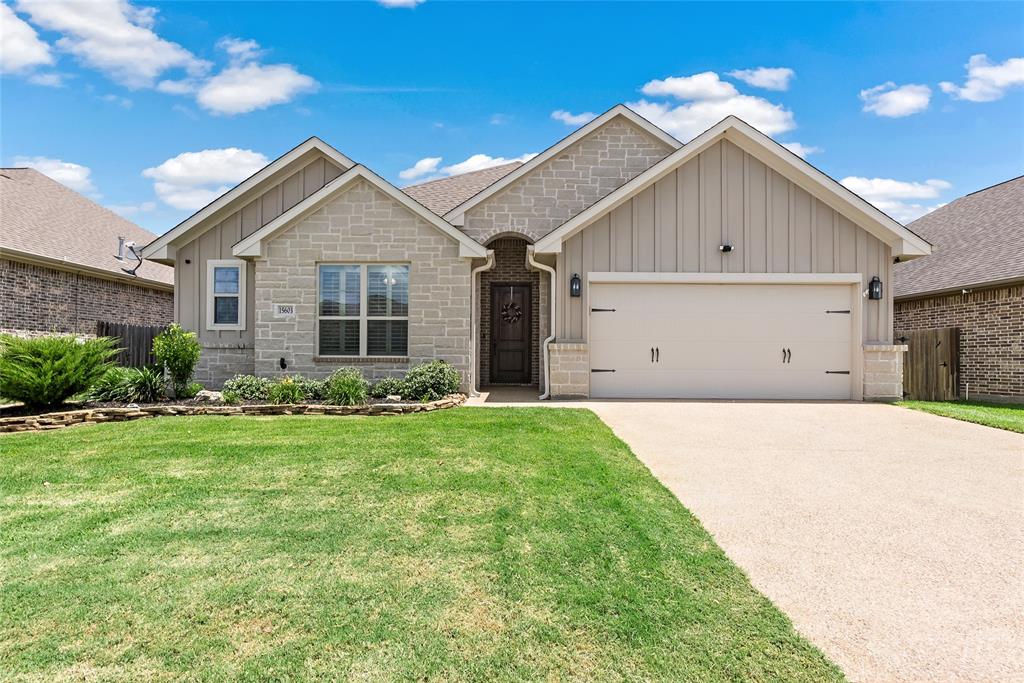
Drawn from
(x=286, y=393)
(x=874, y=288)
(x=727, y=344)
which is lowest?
(x=286, y=393)

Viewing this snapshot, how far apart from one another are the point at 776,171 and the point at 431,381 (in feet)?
26.6

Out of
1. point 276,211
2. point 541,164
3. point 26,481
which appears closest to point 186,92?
point 276,211

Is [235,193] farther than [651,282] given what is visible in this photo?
Yes

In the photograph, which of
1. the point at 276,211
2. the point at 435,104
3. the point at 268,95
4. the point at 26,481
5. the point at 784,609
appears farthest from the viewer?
the point at 435,104

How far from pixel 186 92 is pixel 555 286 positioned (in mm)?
11505

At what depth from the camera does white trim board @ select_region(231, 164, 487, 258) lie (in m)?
10.7

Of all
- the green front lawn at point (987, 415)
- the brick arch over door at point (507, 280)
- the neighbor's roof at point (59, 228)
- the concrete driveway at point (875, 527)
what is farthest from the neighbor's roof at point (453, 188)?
the green front lawn at point (987, 415)

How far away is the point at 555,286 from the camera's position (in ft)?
36.5

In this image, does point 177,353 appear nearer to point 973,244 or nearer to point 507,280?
point 507,280

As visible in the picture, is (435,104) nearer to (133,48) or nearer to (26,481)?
(133,48)

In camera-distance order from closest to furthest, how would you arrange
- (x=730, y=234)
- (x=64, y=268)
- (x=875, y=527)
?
(x=875, y=527) < (x=730, y=234) < (x=64, y=268)

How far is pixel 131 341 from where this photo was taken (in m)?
17.7

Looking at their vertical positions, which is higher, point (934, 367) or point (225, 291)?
point (225, 291)

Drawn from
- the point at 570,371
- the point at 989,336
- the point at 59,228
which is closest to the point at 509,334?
the point at 570,371
